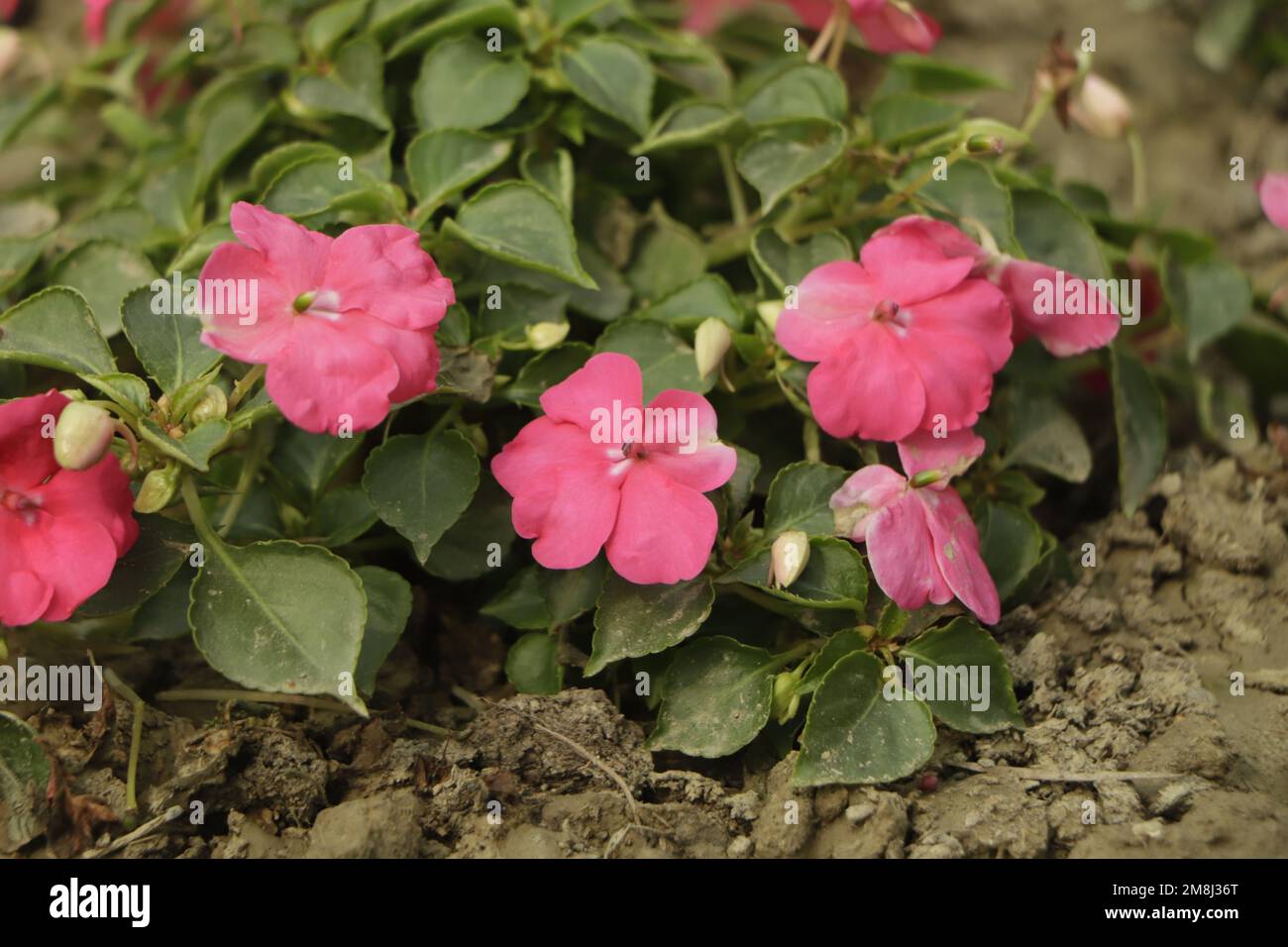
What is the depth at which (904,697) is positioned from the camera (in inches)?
61.6

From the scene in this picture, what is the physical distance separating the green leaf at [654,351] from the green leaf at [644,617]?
10.9 inches

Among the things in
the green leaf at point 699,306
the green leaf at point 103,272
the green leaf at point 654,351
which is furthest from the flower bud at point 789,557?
the green leaf at point 103,272

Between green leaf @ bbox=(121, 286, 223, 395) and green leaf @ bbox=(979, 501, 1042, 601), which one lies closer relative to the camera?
green leaf @ bbox=(121, 286, 223, 395)

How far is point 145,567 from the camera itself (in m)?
1.57

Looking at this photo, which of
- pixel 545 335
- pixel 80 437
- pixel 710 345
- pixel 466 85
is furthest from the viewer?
pixel 466 85

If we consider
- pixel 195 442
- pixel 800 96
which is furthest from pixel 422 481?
pixel 800 96

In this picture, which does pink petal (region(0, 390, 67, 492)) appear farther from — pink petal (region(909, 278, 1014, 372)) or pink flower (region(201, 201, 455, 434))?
pink petal (region(909, 278, 1014, 372))

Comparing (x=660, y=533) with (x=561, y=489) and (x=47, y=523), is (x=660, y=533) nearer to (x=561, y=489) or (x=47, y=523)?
(x=561, y=489)

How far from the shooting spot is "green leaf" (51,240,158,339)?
1842 mm

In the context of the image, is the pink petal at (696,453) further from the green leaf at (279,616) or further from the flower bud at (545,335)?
the green leaf at (279,616)

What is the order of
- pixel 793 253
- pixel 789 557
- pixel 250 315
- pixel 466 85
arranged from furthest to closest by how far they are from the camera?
pixel 466 85 < pixel 793 253 < pixel 789 557 < pixel 250 315

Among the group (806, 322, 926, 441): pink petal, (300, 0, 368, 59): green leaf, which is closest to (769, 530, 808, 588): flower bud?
(806, 322, 926, 441): pink petal

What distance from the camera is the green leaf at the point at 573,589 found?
167 centimetres

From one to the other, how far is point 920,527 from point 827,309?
0.31 m
